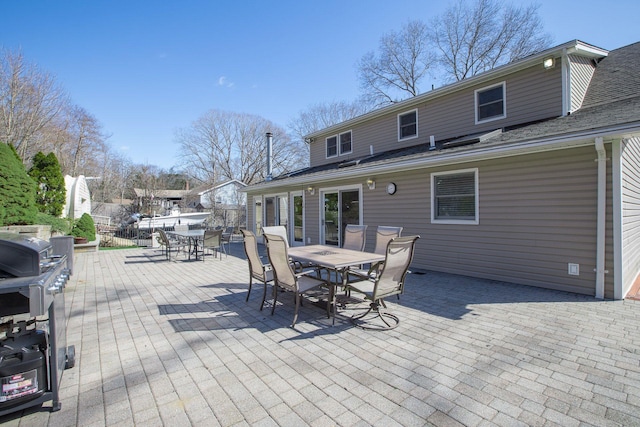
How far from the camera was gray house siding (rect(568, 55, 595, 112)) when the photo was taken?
6547 millimetres

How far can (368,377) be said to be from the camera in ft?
8.27

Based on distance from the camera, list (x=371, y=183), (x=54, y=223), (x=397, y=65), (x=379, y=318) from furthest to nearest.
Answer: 1. (x=397, y=65)
2. (x=54, y=223)
3. (x=371, y=183)
4. (x=379, y=318)

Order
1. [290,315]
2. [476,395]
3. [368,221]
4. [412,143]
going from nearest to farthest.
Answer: [476,395], [290,315], [368,221], [412,143]

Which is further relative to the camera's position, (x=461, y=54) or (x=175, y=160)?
(x=175, y=160)

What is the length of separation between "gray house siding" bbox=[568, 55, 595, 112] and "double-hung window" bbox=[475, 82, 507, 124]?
4.12ft

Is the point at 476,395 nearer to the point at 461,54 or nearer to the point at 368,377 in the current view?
the point at 368,377

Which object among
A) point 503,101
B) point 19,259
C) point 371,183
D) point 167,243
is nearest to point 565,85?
point 503,101

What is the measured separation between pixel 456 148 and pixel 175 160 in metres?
28.9

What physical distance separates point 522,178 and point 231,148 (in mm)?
27161

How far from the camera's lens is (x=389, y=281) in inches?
142

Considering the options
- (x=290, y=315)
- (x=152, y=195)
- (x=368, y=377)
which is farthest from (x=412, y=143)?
(x=152, y=195)

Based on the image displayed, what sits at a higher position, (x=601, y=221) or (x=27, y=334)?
(x=601, y=221)

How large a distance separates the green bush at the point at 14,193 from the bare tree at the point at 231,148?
2112cm

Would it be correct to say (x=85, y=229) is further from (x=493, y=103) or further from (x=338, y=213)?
(x=493, y=103)
